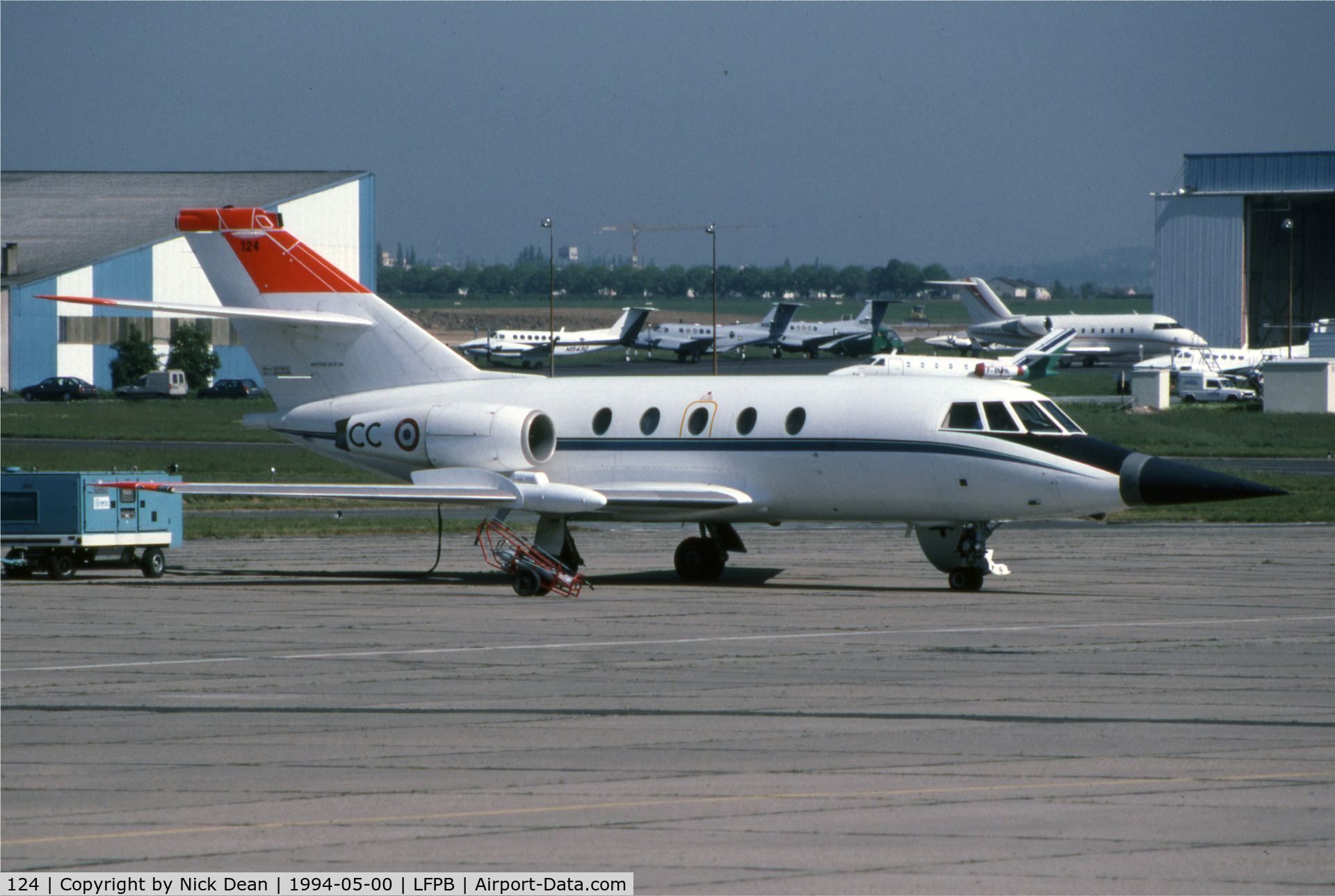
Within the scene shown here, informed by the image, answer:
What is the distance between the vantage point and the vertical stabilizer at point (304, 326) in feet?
89.0

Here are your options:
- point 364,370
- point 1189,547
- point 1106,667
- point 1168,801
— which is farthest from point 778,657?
point 1189,547

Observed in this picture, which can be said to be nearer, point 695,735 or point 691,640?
point 695,735

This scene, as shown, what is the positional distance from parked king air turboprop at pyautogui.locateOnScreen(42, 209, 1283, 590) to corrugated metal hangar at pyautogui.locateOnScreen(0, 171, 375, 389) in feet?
224

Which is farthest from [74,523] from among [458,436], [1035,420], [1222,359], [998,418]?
[1222,359]

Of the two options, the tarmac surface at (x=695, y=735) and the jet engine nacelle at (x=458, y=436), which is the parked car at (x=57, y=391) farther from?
the tarmac surface at (x=695, y=735)

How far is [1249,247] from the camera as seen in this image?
339ft

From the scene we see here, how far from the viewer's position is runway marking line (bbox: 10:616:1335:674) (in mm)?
16375

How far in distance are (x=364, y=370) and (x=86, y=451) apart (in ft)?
107

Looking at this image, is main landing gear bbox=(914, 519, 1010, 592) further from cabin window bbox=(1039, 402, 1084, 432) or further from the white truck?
the white truck

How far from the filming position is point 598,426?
25250 millimetres

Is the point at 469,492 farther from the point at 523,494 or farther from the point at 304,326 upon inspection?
the point at 304,326

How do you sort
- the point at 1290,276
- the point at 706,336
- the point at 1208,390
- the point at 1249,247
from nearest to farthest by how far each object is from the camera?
the point at 1208,390, the point at 1290,276, the point at 1249,247, the point at 706,336

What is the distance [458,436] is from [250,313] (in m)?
4.20

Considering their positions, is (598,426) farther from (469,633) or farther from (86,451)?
(86,451)
